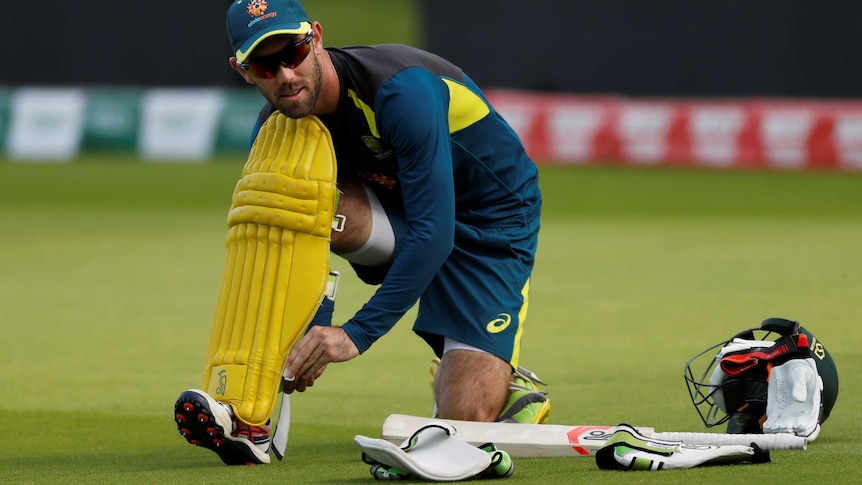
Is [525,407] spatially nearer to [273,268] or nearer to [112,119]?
[273,268]

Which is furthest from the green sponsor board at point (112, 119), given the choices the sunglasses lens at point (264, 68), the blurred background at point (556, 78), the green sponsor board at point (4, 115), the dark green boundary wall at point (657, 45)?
the sunglasses lens at point (264, 68)

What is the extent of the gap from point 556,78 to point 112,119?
6240mm

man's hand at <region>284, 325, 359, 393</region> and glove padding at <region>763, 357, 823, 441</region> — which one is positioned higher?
man's hand at <region>284, 325, 359, 393</region>

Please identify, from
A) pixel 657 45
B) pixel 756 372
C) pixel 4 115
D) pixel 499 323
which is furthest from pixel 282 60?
pixel 4 115

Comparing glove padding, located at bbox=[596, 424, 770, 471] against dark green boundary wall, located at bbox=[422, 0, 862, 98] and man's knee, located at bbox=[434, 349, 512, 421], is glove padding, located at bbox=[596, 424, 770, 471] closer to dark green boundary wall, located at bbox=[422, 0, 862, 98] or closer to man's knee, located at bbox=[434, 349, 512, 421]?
man's knee, located at bbox=[434, 349, 512, 421]

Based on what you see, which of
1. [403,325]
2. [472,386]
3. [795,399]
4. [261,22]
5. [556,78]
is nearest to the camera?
[261,22]

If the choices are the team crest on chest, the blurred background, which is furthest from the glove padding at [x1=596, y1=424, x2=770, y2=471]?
the blurred background

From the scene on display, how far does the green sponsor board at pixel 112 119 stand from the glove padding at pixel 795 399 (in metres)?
A: 16.3

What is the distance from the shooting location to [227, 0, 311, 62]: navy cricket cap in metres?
4.14

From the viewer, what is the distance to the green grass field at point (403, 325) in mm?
4383

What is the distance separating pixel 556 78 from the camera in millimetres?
18875

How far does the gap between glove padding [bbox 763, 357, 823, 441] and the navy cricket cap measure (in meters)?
1.78

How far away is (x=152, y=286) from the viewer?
9289mm

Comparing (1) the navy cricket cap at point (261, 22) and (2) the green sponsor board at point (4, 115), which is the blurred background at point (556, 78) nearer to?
(2) the green sponsor board at point (4, 115)
